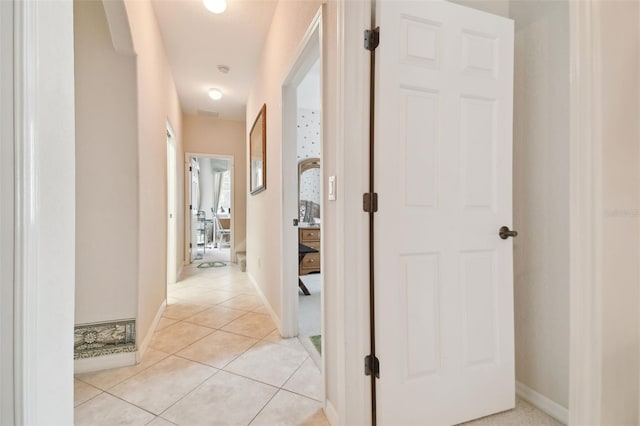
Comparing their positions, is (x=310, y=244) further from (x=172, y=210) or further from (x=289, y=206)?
(x=289, y=206)

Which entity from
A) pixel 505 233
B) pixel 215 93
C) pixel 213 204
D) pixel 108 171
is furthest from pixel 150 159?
pixel 213 204

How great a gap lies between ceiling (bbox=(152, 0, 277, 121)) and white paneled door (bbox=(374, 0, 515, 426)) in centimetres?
179

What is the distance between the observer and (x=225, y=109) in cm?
483

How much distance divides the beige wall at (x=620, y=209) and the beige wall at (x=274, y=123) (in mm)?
1279

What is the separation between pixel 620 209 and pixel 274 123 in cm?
222

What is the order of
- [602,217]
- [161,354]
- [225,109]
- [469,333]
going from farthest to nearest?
1. [225,109]
2. [161,354]
3. [469,333]
4. [602,217]

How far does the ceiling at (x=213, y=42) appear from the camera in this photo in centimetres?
250

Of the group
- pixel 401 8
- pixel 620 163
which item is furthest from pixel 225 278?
pixel 620 163

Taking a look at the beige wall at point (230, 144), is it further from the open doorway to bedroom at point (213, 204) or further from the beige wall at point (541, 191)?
the beige wall at point (541, 191)

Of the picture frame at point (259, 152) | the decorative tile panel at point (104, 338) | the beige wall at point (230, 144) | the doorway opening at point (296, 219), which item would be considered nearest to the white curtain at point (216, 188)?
the beige wall at point (230, 144)

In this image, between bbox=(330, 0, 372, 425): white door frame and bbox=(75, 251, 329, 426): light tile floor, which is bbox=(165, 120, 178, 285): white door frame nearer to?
bbox=(75, 251, 329, 426): light tile floor

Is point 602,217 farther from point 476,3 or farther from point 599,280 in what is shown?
point 476,3

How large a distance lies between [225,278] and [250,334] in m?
2.07

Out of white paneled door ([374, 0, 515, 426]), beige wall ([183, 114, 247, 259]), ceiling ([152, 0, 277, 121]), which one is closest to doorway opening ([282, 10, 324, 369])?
white paneled door ([374, 0, 515, 426])
